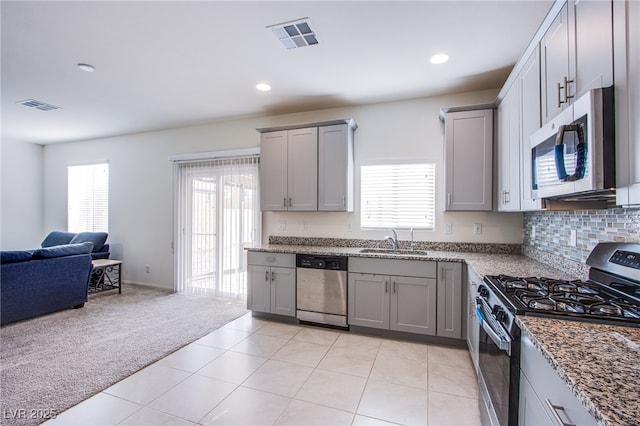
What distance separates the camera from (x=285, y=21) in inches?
85.6

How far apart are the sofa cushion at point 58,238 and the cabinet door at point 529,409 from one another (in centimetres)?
688

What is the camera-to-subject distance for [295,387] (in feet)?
7.23

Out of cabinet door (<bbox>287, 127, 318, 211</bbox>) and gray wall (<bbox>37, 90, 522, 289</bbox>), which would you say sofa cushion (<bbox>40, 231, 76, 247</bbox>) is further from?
cabinet door (<bbox>287, 127, 318, 211</bbox>)

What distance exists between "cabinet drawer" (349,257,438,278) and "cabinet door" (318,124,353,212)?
0.71 m

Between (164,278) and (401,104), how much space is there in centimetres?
465

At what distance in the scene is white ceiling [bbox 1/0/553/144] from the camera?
206 cm

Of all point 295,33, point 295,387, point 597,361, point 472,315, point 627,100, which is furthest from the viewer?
point 472,315

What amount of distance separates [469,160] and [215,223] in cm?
365

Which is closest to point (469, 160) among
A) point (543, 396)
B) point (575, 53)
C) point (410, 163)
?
point (410, 163)

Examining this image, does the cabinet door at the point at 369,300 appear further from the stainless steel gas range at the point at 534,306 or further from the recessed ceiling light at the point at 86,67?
the recessed ceiling light at the point at 86,67

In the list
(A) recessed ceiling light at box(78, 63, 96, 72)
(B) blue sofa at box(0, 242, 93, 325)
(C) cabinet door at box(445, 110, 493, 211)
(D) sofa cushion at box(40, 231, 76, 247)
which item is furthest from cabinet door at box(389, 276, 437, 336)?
(D) sofa cushion at box(40, 231, 76, 247)

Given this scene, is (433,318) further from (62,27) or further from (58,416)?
(62,27)

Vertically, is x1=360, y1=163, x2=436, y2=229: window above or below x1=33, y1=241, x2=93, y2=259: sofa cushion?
above

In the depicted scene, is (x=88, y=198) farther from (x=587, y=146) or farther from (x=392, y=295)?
(x=587, y=146)
